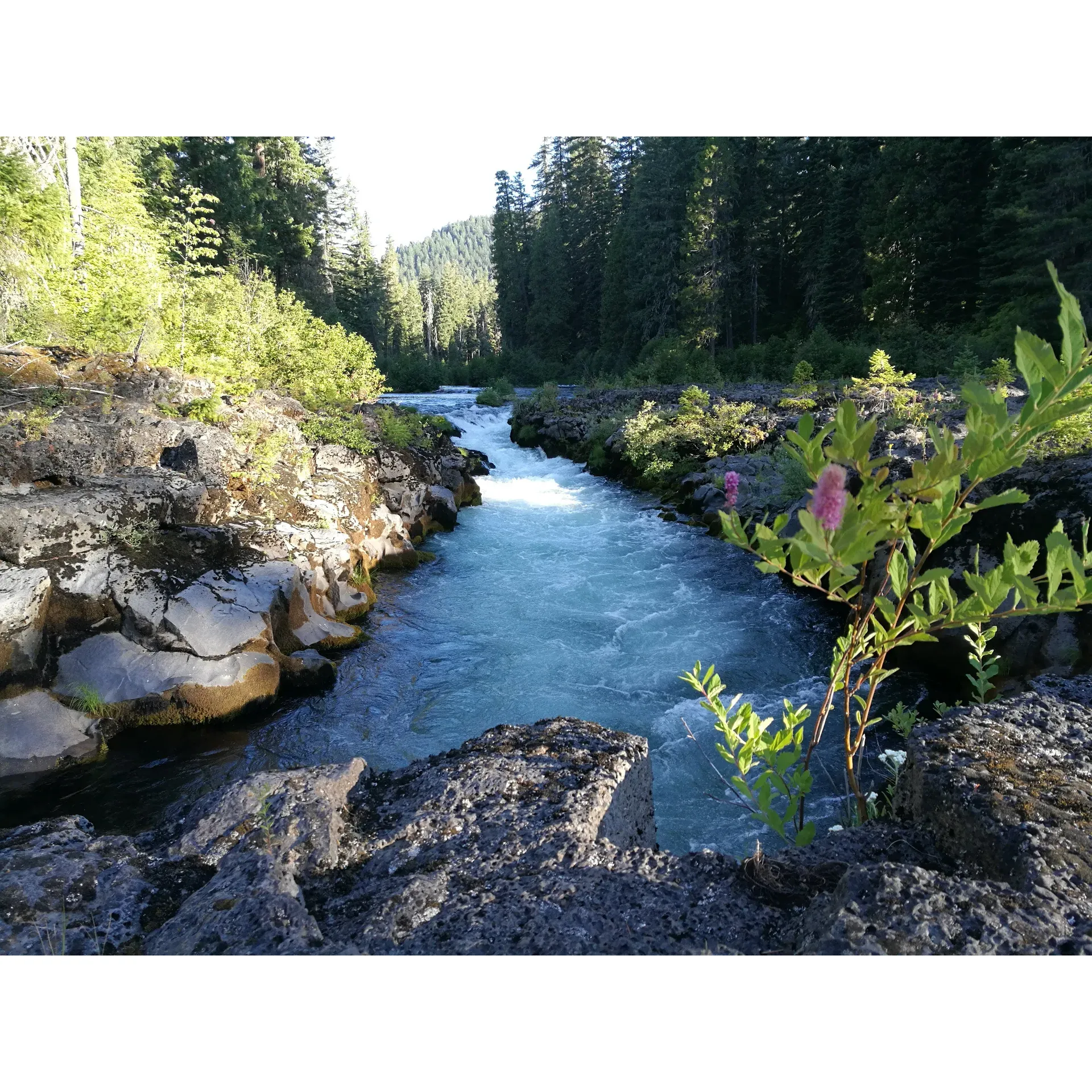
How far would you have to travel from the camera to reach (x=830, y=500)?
1201mm

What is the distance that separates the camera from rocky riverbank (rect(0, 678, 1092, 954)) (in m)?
1.58

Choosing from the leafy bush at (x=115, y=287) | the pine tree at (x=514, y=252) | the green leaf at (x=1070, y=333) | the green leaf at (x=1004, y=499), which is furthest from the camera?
the pine tree at (x=514, y=252)

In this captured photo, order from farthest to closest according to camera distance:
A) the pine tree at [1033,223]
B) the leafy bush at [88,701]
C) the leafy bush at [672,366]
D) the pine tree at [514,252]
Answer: the pine tree at [514,252], the leafy bush at [672,366], the pine tree at [1033,223], the leafy bush at [88,701]

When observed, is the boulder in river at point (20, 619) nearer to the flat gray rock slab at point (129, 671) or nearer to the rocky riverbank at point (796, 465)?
the flat gray rock slab at point (129, 671)

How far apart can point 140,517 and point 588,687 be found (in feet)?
16.0

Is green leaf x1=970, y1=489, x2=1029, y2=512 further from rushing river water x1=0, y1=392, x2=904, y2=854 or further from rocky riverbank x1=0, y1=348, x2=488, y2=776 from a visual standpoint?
rocky riverbank x1=0, y1=348, x2=488, y2=776

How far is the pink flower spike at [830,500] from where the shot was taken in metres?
1.20

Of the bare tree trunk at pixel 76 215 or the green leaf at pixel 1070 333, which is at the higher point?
the bare tree trunk at pixel 76 215

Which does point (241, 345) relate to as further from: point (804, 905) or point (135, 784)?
point (804, 905)

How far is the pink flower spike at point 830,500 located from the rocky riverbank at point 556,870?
104cm

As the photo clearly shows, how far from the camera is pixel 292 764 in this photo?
16.1ft

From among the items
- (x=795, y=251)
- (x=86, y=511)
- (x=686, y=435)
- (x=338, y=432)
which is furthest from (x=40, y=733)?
(x=795, y=251)

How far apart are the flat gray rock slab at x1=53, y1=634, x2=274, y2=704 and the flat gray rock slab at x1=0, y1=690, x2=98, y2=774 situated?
0.18 m

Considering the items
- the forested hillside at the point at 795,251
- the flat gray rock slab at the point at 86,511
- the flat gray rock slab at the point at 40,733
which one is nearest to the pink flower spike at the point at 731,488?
the forested hillside at the point at 795,251
